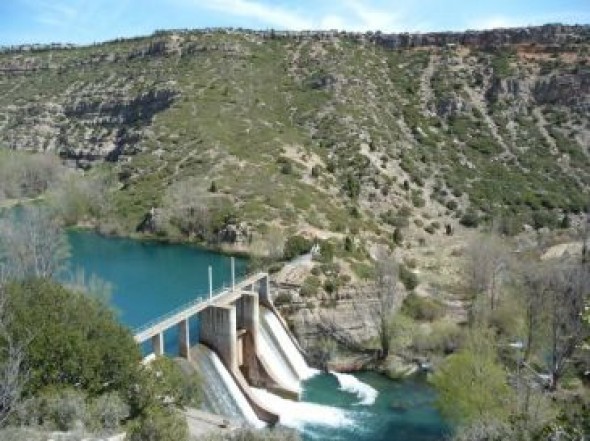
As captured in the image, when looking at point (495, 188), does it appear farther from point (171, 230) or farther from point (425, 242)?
point (171, 230)

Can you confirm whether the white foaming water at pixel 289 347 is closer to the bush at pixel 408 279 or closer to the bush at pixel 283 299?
the bush at pixel 283 299

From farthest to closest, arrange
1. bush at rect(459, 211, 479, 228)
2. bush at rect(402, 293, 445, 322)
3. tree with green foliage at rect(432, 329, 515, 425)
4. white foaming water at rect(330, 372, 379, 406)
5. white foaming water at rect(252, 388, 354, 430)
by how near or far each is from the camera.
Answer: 1. bush at rect(459, 211, 479, 228)
2. bush at rect(402, 293, 445, 322)
3. white foaming water at rect(330, 372, 379, 406)
4. white foaming water at rect(252, 388, 354, 430)
5. tree with green foliage at rect(432, 329, 515, 425)

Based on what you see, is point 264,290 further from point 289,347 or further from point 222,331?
point 222,331

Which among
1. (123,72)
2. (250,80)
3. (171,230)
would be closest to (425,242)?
(171,230)

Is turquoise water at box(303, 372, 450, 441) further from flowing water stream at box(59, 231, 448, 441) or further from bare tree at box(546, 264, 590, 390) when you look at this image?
bare tree at box(546, 264, 590, 390)

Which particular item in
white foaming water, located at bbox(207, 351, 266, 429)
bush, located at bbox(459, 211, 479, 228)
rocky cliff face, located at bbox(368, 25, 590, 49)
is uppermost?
rocky cliff face, located at bbox(368, 25, 590, 49)

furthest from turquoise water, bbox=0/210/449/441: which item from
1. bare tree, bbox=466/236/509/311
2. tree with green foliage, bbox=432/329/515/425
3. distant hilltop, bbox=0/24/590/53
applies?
distant hilltop, bbox=0/24/590/53

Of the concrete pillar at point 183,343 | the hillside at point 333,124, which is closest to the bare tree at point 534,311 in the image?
the concrete pillar at point 183,343

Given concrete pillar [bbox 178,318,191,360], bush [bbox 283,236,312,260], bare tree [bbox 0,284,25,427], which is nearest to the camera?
bare tree [bbox 0,284,25,427]
